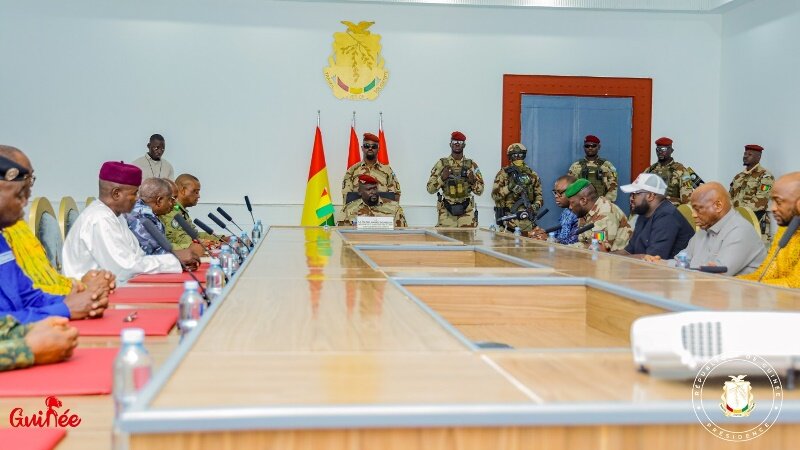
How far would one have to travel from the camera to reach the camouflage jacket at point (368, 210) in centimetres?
682

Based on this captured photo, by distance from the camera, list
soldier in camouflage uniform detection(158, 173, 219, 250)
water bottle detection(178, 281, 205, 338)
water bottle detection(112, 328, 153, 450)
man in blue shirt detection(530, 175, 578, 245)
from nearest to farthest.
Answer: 1. water bottle detection(112, 328, 153, 450)
2. water bottle detection(178, 281, 205, 338)
3. soldier in camouflage uniform detection(158, 173, 219, 250)
4. man in blue shirt detection(530, 175, 578, 245)

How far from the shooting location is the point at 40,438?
4.46 feet

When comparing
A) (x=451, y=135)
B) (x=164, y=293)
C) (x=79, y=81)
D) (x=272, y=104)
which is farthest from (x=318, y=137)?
(x=164, y=293)

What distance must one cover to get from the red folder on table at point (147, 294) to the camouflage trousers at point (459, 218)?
4.97 meters

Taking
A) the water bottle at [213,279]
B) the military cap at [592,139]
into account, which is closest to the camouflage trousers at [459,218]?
the military cap at [592,139]

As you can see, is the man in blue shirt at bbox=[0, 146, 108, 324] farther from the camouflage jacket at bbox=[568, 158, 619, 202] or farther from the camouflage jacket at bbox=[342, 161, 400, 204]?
the camouflage jacket at bbox=[568, 158, 619, 202]

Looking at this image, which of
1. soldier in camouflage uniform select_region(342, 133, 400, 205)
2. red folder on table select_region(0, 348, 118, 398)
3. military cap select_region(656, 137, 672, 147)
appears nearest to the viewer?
red folder on table select_region(0, 348, 118, 398)

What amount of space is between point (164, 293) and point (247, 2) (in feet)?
19.9

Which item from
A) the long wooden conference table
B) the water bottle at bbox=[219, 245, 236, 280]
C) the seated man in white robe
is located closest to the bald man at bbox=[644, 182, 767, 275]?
the long wooden conference table

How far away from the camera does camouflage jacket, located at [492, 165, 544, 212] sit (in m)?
8.23

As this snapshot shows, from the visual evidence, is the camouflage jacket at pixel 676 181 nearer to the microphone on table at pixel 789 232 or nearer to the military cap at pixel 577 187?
the military cap at pixel 577 187

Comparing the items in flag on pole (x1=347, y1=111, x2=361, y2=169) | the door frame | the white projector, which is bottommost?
the white projector

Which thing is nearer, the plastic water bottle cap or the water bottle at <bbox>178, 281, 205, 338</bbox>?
the plastic water bottle cap

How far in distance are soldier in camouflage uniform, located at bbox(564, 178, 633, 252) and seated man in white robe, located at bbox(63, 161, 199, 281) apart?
110 inches
